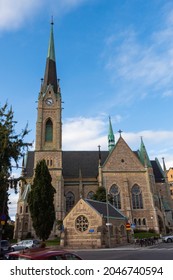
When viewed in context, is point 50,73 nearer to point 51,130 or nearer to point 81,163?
point 51,130

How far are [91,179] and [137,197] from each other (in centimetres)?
999

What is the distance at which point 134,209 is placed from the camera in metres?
44.4

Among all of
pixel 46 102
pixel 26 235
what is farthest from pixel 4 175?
pixel 46 102

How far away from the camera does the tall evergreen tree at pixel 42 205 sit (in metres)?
32.3

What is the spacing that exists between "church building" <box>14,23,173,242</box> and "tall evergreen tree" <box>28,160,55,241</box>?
24.6ft

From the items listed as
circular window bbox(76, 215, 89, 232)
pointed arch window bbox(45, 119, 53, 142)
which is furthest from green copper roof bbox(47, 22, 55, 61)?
circular window bbox(76, 215, 89, 232)

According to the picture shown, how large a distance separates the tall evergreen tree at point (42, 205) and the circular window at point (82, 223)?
5.86 meters

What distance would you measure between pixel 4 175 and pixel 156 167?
159 ft

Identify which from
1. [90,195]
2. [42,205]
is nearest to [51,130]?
[90,195]

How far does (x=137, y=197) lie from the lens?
4544 cm

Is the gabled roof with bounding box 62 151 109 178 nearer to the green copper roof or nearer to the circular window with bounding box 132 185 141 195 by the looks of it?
the circular window with bounding box 132 185 141 195

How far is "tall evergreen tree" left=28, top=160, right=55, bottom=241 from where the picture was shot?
3231cm

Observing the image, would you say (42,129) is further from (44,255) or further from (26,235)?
(44,255)

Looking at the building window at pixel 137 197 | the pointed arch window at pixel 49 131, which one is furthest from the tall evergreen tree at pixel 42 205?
the building window at pixel 137 197
